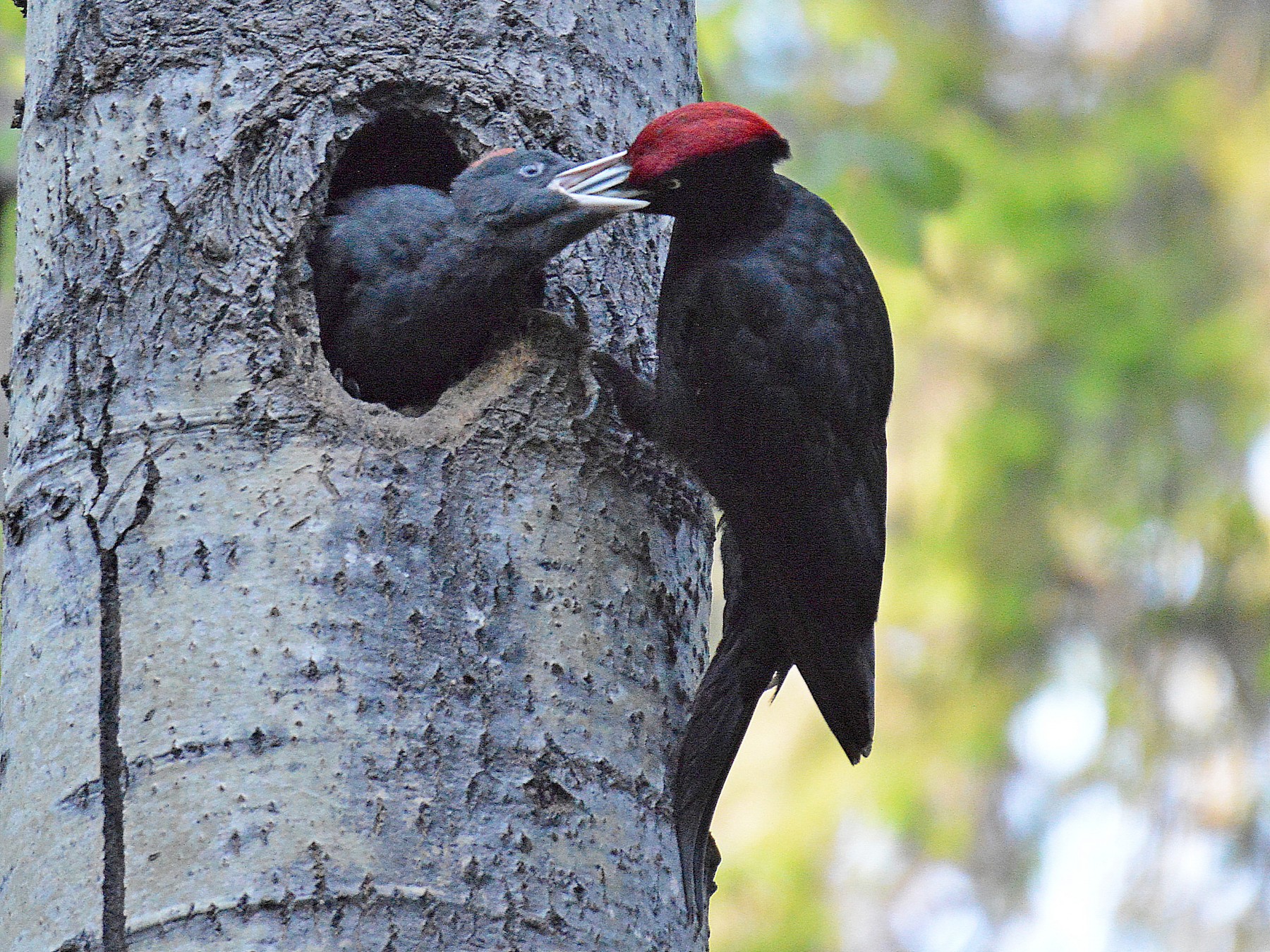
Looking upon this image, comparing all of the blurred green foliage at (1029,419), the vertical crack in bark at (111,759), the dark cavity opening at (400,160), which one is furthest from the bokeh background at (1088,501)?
the vertical crack in bark at (111,759)

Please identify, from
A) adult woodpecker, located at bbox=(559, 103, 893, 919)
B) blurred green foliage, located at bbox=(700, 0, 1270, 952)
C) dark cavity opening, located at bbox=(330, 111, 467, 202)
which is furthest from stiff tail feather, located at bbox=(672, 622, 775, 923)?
blurred green foliage, located at bbox=(700, 0, 1270, 952)

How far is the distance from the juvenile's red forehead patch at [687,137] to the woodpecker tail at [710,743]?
0.75 metres

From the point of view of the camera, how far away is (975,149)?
19.9ft

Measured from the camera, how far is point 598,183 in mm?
2428

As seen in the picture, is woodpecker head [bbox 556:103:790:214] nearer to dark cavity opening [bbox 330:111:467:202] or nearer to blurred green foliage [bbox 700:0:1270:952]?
dark cavity opening [bbox 330:111:467:202]

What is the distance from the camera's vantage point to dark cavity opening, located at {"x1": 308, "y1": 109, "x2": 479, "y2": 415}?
252 centimetres

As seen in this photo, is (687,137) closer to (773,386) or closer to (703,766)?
(773,386)

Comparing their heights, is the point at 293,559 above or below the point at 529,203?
below

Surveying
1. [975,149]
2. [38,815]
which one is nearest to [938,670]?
[975,149]

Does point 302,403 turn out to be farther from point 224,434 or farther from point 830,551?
point 830,551

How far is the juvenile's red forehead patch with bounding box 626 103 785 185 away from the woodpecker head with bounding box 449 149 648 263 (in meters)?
0.07

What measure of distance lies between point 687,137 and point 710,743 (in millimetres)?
972

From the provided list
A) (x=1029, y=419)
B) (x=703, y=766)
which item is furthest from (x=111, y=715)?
(x=1029, y=419)

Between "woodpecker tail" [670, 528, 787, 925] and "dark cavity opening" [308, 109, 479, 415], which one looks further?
"dark cavity opening" [308, 109, 479, 415]
